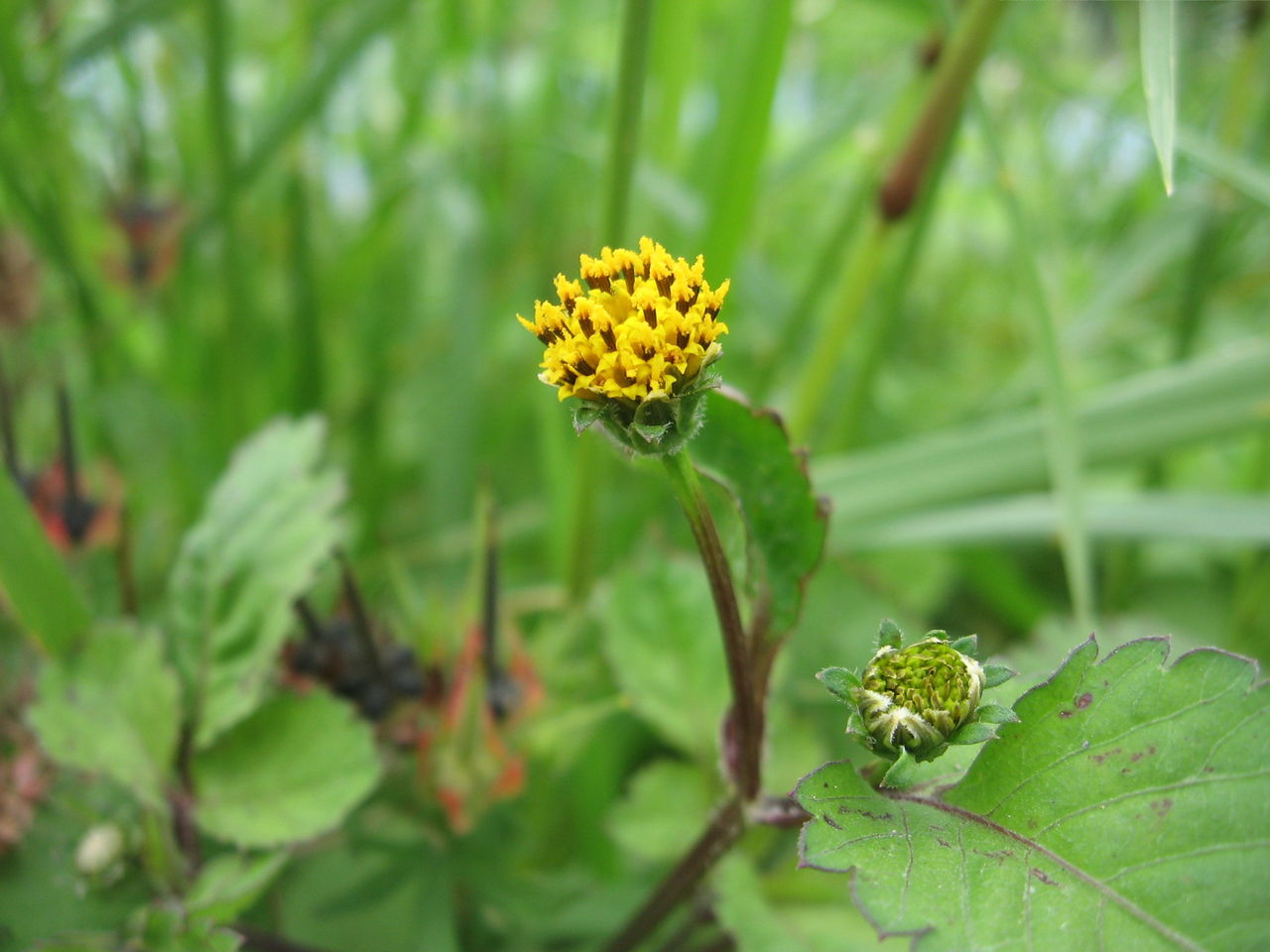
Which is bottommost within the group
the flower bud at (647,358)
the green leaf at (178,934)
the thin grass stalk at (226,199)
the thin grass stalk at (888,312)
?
the green leaf at (178,934)

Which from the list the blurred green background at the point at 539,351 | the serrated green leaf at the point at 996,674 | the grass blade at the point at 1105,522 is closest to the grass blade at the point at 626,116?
the blurred green background at the point at 539,351

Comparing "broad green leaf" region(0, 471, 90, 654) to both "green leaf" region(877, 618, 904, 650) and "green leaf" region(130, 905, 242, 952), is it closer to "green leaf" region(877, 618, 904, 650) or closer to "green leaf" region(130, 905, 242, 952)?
"green leaf" region(130, 905, 242, 952)

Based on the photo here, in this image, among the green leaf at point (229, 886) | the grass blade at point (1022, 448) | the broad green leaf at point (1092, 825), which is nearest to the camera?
the broad green leaf at point (1092, 825)

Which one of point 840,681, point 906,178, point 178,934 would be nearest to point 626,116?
point 906,178

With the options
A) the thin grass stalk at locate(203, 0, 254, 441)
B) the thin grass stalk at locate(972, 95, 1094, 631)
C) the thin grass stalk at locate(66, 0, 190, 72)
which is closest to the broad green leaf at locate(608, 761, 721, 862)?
the thin grass stalk at locate(972, 95, 1094, 631)

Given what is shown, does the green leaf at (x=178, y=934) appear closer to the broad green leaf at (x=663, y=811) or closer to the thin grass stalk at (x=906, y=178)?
the broad green leaf at (x=663, y=811)

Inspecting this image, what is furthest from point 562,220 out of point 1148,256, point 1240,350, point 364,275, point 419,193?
point 1240,350
